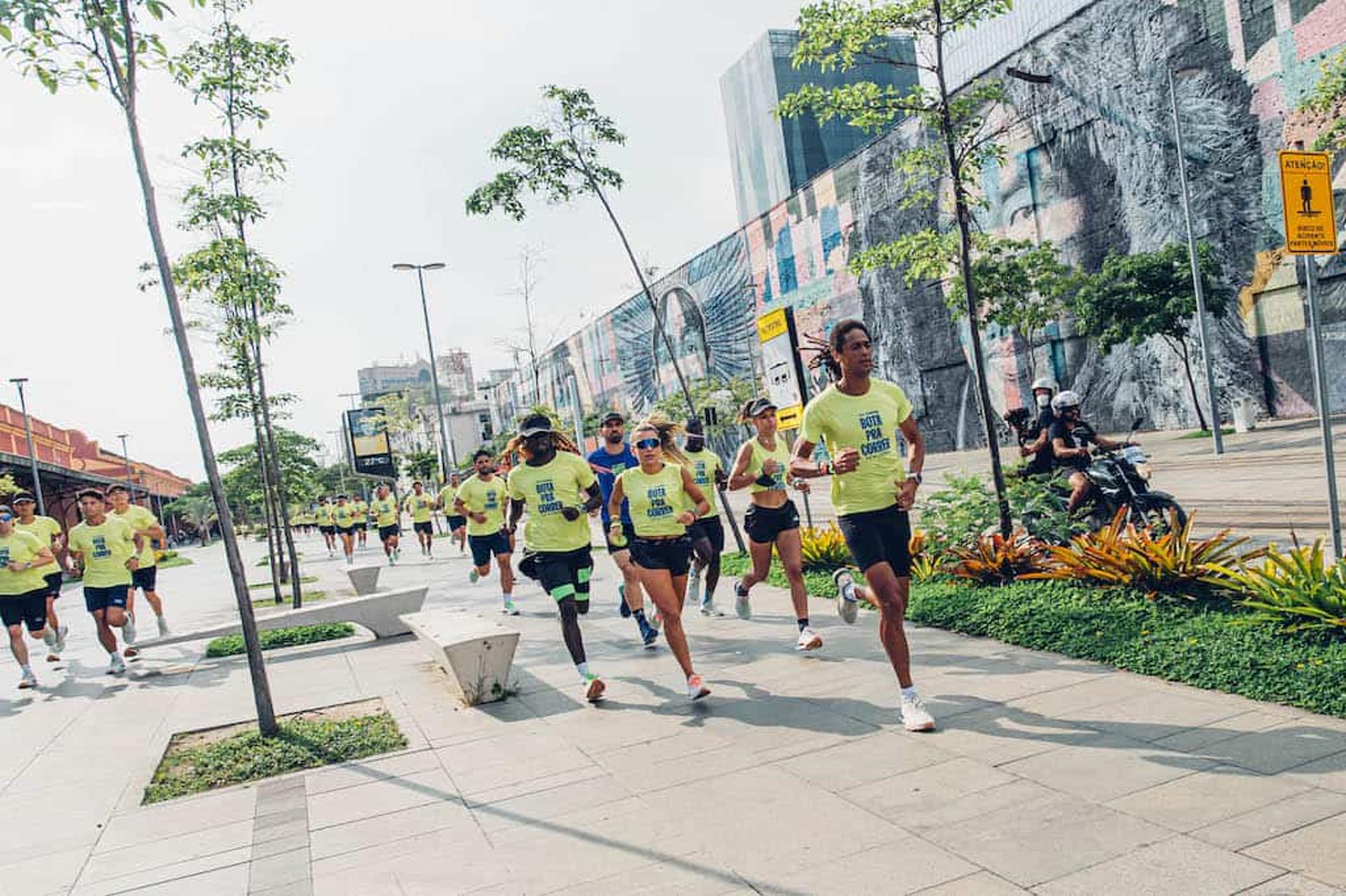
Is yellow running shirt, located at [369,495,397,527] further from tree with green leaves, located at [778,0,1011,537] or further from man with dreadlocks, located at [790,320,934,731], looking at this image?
man with dreadlocks, located at [790,320,934,731]

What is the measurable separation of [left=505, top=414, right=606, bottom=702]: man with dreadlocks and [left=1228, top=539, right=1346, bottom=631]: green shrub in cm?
403

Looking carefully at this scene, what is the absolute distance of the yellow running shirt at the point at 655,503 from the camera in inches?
251

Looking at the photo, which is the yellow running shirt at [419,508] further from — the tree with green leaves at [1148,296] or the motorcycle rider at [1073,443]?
the motorcycle rider at [1073,443]

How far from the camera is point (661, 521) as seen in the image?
20.9ft

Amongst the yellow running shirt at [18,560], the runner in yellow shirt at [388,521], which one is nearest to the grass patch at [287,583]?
the runner in yellow shirt at [388,521]

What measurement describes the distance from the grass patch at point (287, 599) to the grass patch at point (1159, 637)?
11.4 metres

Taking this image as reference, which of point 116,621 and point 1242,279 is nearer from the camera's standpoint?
point 116,621

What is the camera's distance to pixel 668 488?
21.1 ft

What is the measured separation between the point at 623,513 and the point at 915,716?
406cm

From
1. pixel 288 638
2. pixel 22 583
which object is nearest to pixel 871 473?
pixel 288 638

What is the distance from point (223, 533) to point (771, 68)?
65.4m

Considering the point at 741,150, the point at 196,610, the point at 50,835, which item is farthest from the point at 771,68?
the point at 50,835

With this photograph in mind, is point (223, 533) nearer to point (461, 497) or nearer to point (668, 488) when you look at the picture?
point (668, 488)

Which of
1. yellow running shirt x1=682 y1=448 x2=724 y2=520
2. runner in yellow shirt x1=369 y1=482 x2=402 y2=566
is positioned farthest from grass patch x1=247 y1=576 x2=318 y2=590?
yellow running shirt x1=682 y1=448 x2=724 y2=520
